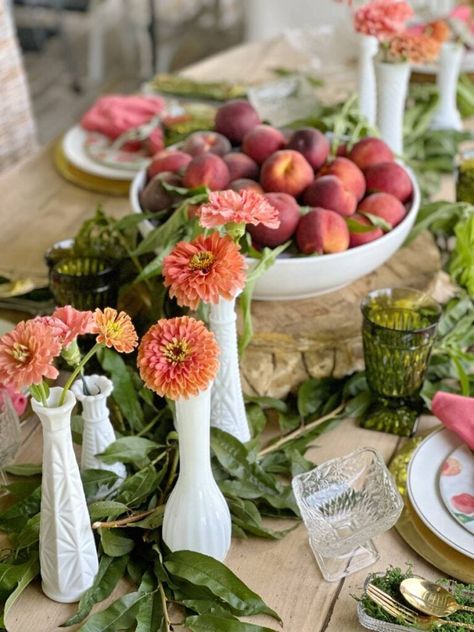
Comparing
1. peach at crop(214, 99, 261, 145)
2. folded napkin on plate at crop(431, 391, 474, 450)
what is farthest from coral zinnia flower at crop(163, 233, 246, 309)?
peach at crop(214, 99, 261, 145)

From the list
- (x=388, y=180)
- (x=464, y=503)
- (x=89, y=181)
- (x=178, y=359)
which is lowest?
(x=89, y=181)

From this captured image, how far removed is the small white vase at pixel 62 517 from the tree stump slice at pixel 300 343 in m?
0.34

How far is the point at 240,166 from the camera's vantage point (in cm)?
119

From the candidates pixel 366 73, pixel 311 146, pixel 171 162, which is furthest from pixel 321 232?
pixel 366 73

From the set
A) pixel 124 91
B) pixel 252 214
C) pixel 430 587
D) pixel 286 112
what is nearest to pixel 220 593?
pixel 430 587

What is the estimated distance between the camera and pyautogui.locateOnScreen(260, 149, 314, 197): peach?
1145mm

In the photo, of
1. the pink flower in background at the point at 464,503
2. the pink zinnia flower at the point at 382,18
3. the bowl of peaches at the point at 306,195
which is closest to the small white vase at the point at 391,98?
the pink zinnia flower at the point at 382,18

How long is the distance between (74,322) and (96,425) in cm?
18

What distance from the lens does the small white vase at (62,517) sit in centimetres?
74

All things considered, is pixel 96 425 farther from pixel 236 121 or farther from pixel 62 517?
pixel 236 121

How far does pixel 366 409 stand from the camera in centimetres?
107

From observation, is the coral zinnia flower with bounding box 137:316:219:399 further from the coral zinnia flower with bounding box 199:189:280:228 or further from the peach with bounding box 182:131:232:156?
the peach with bounding box 182:131:232:156

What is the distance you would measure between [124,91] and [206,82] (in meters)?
2.39

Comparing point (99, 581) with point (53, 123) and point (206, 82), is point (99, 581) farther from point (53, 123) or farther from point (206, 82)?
point (53, 123)
